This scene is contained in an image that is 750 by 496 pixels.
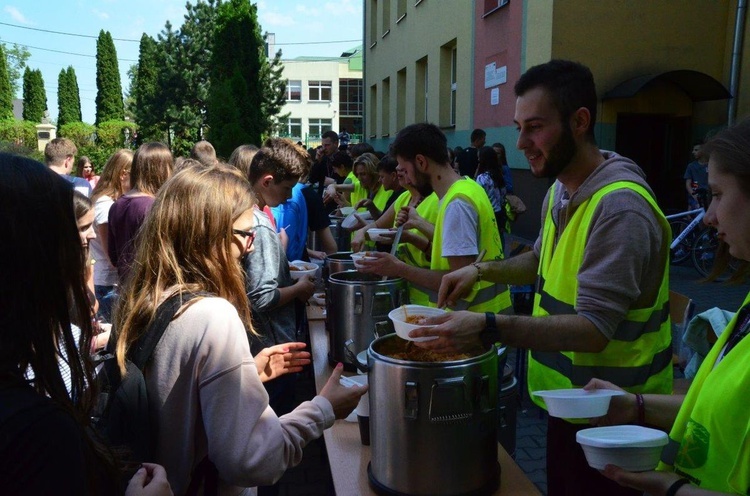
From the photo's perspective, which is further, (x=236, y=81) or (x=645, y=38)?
(x=236, y=81)

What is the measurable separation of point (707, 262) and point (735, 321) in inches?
302

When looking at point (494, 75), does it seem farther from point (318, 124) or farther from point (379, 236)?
point (318, 124)

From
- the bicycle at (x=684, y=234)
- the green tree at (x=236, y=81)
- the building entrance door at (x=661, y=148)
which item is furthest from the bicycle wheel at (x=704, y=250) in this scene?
the green tree at (x=236, y=81)

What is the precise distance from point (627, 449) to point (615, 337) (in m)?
0.58

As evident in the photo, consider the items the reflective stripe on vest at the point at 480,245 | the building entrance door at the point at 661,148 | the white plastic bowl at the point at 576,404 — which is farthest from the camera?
the building entrance door at the point at 661,148

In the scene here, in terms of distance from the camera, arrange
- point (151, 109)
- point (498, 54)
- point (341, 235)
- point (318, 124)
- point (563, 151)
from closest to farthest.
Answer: point (563, 151)
point (341, 235)
point (498, 54)
point (151, 109)
point (318, 124)

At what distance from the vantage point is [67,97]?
41438mm

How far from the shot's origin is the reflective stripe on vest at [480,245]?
2668mm

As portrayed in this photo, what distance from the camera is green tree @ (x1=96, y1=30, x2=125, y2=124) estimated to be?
35.3m

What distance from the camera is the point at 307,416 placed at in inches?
63.2

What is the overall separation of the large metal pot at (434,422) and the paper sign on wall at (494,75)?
950 centimetres

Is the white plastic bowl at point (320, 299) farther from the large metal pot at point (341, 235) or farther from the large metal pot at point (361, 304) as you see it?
the large metal pot at point (341, 235)

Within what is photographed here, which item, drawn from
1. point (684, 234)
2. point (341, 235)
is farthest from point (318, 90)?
point (341, 235)

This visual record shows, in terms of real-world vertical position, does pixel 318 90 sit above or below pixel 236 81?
above
